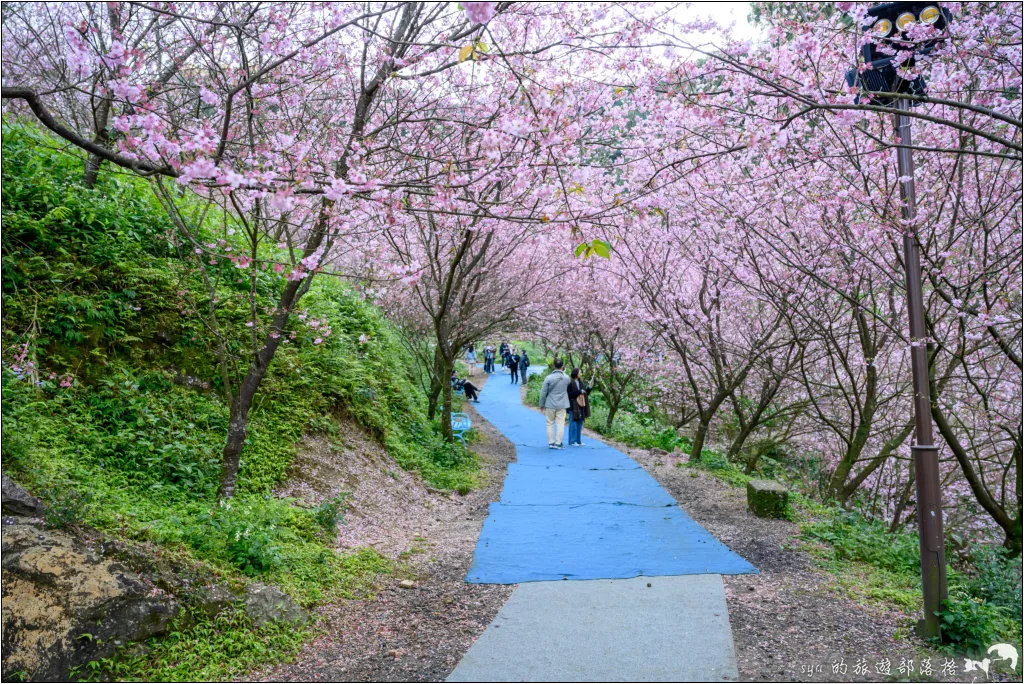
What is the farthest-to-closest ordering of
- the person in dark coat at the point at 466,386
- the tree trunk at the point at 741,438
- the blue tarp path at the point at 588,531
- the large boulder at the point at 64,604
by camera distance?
the person in dark coat at the point at 466,386 → the tree trunk at the point at 741,438 → the blue tarp path at the point at 588,531 → the large boulder at the point at 64,604

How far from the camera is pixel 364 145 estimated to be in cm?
481

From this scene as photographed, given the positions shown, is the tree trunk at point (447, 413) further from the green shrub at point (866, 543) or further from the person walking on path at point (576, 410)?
the green shrub at point (866, 543)

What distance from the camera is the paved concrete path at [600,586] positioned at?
Result: 3672 mm

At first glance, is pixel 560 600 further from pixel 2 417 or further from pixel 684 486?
pixel 684 486

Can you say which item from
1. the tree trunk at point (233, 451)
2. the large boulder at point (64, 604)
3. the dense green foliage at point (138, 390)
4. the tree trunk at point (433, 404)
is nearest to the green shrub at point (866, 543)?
the dense green foliage at point (138, 390)

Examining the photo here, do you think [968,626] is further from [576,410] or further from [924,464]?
[576,410]

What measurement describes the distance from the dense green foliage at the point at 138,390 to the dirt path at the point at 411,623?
31 centimetres

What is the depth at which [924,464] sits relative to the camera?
3.99 metres

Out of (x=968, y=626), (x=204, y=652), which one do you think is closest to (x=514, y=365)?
(x=968, y=626)

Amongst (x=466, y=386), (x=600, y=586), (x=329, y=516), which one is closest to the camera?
(x=600, y=586)

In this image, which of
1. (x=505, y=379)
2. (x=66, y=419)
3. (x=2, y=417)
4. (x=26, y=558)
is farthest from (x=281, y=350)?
(x=505, y=379)

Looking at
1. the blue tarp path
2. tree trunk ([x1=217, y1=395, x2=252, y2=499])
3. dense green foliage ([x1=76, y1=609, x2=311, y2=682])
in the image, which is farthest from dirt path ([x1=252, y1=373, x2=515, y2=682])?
tree trunk ([x1=217, y1=395, x2=252, y2=499])

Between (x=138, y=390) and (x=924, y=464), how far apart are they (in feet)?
20.1

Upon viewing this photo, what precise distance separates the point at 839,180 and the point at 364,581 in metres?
5.65
